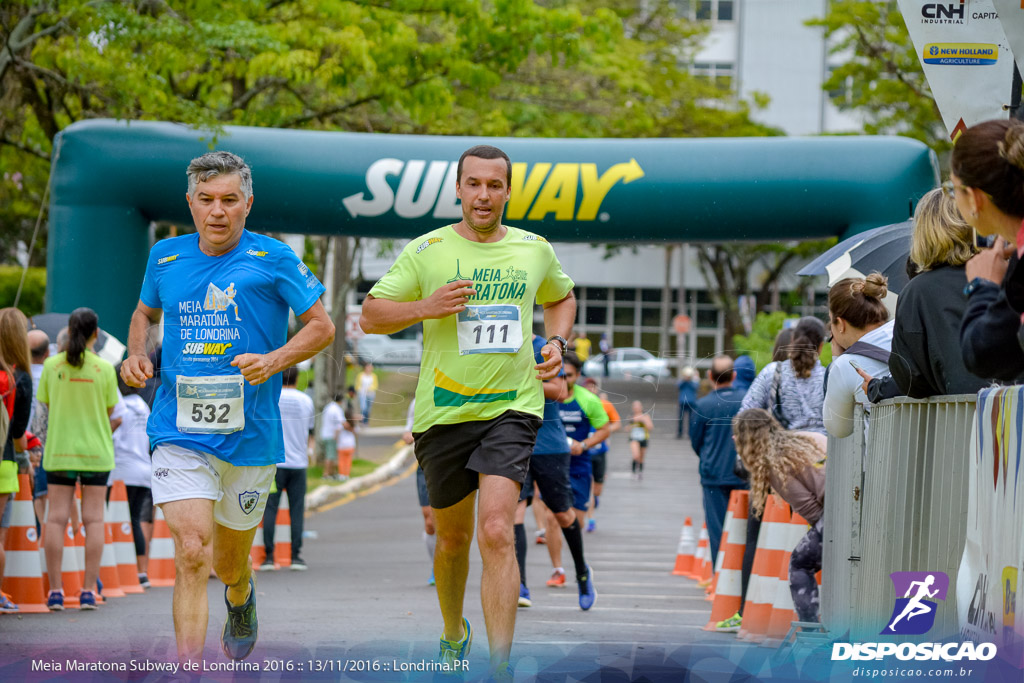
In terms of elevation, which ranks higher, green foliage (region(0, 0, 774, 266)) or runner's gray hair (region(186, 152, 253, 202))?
green foliage (region(0, 0, 774, 266))

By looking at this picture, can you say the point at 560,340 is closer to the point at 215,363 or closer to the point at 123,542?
the point at 215,363

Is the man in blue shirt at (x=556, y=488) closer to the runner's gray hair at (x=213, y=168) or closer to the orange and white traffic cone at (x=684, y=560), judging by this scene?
the orange and white traffic cone at (x=684, y=560)

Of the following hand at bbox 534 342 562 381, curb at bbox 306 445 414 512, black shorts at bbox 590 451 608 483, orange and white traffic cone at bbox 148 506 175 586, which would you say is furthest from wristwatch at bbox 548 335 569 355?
curb at bbox 306 445 414 512

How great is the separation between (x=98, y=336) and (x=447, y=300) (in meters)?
6.08

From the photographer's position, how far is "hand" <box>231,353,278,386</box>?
5207 millimetres

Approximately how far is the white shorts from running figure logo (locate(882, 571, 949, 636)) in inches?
101

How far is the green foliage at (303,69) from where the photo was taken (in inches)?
478

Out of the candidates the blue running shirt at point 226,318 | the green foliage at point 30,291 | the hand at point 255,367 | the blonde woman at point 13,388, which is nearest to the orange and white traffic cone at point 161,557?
the blonde woman at point 13,388

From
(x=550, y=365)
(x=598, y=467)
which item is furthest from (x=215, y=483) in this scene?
(x=598, y=467)

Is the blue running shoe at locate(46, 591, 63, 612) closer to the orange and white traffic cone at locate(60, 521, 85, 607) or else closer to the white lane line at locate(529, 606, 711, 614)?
the orange and white traffic cone at locate(60, 521, 85, 607)

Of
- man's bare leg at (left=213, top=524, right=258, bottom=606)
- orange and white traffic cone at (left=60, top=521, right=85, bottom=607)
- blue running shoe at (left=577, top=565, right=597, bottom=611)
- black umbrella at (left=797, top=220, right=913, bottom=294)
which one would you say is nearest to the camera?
man's bare leg at (left=213, top=524, right=258, bottom=606)

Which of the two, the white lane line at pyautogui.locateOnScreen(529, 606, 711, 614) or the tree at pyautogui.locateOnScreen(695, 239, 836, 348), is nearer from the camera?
the white lane line at pyautogui.locateOnScreen(529, 606, 711, 614)

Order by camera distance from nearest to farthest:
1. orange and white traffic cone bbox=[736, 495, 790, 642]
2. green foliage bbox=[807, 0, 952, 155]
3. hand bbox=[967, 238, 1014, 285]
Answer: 1. hand bbox=[967, 238, 1014, 285]
2. orange and white traffic cone bbox=[736, 495, 790, 642]
3. green foliage bbox=[807, 0, 952, 155]

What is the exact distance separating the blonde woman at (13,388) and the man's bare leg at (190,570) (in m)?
2.96
